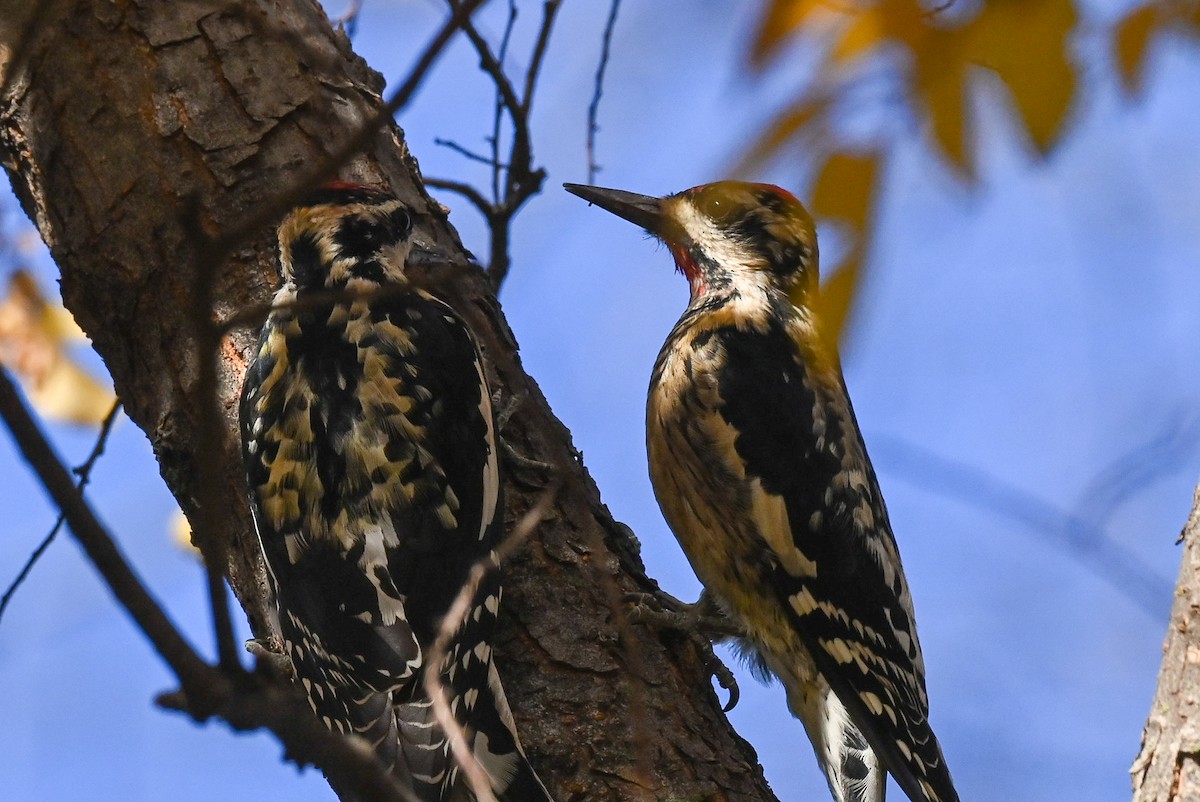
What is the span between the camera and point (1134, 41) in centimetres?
157

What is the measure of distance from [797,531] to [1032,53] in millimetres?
2223

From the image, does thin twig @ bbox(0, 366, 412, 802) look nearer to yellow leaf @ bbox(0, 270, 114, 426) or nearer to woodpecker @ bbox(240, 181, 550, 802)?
woodpecker @ bbox(240, 181, 550, 802)

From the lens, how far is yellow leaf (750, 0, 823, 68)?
1.58 meters

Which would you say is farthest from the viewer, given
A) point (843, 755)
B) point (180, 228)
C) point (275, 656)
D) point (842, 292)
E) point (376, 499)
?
point (843, 755)

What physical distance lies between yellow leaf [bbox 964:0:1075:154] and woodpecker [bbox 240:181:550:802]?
1.50 metres

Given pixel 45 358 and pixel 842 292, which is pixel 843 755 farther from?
pixel 45 358

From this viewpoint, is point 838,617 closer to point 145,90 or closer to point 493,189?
point 493,189

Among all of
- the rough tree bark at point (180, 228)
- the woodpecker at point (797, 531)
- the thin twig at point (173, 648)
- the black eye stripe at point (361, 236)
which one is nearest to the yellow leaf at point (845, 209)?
the thin twig at point (173, 648)

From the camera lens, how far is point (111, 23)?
126 inches

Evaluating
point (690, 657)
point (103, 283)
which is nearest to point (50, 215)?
point (103, 283)

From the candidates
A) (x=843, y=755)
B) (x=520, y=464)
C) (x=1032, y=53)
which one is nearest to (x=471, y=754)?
(x=520, y=464)

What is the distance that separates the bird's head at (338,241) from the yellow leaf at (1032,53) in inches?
78.7

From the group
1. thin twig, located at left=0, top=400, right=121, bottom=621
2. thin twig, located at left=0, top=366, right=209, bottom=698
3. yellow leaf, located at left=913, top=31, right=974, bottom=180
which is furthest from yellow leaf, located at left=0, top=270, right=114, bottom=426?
yellow leaf, located at left=913, top=31, right=974, bottom=180

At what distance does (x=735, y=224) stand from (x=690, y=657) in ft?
5.30
